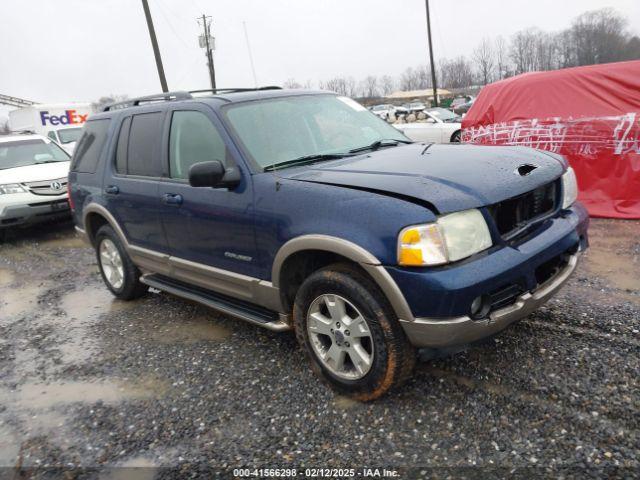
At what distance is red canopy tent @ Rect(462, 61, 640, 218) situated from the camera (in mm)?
6355

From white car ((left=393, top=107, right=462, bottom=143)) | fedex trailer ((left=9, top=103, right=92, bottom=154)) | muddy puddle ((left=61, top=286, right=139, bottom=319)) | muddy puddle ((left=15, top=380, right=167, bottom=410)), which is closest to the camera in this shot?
muddy puddle ((left=15, top=380, right=167, bottom=410))

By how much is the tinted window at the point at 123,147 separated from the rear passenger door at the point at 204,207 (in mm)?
A: 751

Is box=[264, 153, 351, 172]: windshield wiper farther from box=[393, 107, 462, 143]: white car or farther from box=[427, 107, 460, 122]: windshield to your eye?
box=[427, 107, 460, 122]: windshield

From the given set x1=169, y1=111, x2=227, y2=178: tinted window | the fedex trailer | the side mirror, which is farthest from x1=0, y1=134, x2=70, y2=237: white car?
Answer: the fedex trailer

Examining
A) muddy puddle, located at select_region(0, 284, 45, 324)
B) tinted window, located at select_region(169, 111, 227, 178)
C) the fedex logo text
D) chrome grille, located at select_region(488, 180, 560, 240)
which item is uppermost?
the fedex logo text

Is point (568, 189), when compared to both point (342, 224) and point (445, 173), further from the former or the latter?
point (342, 224)

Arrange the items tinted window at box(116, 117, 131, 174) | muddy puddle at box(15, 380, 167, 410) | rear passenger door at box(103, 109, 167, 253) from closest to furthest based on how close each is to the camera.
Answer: muddy puddle at box(15, 380, 167, 410) < rear passenger door at box(103, 109, 167, 253) < tinted window at box(116, 117, 131, 174)

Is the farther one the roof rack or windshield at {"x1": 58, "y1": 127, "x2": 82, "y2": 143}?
windshield at {"x1": 58, "y1": 127, "x2": 82, "y2": 143}

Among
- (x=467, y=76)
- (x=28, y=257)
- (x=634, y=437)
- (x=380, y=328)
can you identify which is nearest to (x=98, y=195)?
(x=380, y=328)

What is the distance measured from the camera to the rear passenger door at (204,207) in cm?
327

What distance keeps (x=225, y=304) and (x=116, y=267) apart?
6.50ft

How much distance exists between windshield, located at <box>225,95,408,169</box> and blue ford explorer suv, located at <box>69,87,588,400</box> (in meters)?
0.01

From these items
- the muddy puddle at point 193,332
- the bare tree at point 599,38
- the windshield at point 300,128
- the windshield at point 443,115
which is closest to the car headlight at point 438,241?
the windshield at point 300,128

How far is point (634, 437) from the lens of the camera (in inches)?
96.3
